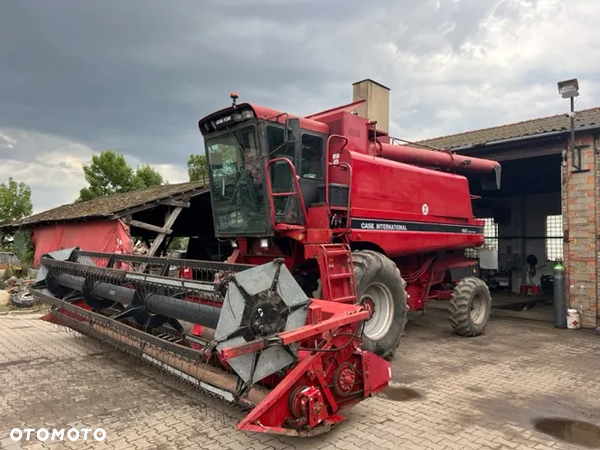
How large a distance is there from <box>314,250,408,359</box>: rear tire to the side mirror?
5.33 ft

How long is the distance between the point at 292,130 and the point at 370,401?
126 inches

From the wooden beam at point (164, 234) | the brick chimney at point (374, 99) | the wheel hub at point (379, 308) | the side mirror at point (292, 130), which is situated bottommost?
the wheel hub at point (379, 308)

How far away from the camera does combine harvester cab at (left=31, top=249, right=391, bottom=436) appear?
124 inches

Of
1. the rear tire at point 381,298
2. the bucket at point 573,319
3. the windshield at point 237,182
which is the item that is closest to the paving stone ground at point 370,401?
the rear tire at point 381,298

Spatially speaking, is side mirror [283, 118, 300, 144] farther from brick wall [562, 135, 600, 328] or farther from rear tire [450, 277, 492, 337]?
brick wall [562, 135, 600, 328]

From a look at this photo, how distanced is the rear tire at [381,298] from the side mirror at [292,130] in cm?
162

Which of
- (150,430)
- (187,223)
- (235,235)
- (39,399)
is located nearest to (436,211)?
(235,235)

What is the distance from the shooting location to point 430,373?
218 inches

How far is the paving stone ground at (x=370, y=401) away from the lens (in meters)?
3.63

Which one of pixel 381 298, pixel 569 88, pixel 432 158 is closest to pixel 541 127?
pixel 569 88

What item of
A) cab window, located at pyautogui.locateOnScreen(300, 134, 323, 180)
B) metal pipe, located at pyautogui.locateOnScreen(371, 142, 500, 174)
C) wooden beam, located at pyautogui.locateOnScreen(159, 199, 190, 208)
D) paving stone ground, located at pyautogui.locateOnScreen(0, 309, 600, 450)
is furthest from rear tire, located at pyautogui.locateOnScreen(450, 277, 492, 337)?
wooden beam, located at pyautogui.locateOnScreen(159, 199, 190, 208)

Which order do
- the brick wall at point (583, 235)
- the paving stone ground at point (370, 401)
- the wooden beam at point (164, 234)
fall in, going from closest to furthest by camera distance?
the paving stone ground at point (370, 401), the brick wall at point (583, 235), the wooden beam at point (164, 234)

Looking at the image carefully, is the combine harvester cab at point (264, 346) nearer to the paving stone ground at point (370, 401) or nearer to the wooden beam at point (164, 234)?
the paving stone ground at point (370, 401)

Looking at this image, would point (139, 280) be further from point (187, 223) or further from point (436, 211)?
point (187, 223)
